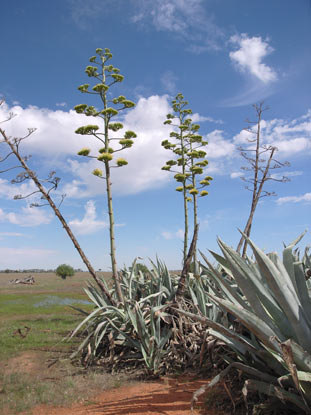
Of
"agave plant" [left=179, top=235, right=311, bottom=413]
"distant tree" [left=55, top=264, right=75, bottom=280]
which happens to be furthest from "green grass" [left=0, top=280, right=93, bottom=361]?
"distant tree" [left=55, top=264, right=75, bottom=280]

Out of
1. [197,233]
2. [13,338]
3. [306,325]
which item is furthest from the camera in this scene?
[13,338]

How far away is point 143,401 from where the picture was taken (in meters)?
3.77

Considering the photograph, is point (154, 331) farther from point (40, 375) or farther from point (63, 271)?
point (63, 271)

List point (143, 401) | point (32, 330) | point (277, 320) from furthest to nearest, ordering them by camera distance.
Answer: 1. point (32, 330)
2. point (143, 401)
3. point (277, 320)

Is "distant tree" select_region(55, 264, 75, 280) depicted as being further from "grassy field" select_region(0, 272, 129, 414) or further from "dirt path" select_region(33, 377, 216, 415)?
"dirt path" select_region(33, 377, 216, 415)

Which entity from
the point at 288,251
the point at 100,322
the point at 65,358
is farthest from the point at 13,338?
the point at 288,251

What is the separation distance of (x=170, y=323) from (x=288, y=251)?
3122 mm

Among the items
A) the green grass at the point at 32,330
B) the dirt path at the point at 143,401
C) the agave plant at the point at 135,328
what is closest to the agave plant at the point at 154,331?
the agave plant at the point at 135,328

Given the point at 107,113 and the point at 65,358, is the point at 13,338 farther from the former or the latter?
the point at 107,113

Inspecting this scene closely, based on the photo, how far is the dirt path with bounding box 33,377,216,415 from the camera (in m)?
3.49

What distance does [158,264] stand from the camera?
282 inches

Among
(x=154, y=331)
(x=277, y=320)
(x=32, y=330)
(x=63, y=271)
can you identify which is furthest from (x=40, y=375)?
(x=63, y=271)

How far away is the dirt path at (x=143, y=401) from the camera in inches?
137

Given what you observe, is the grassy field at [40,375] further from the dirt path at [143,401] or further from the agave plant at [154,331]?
the agave plant at [154,331]
